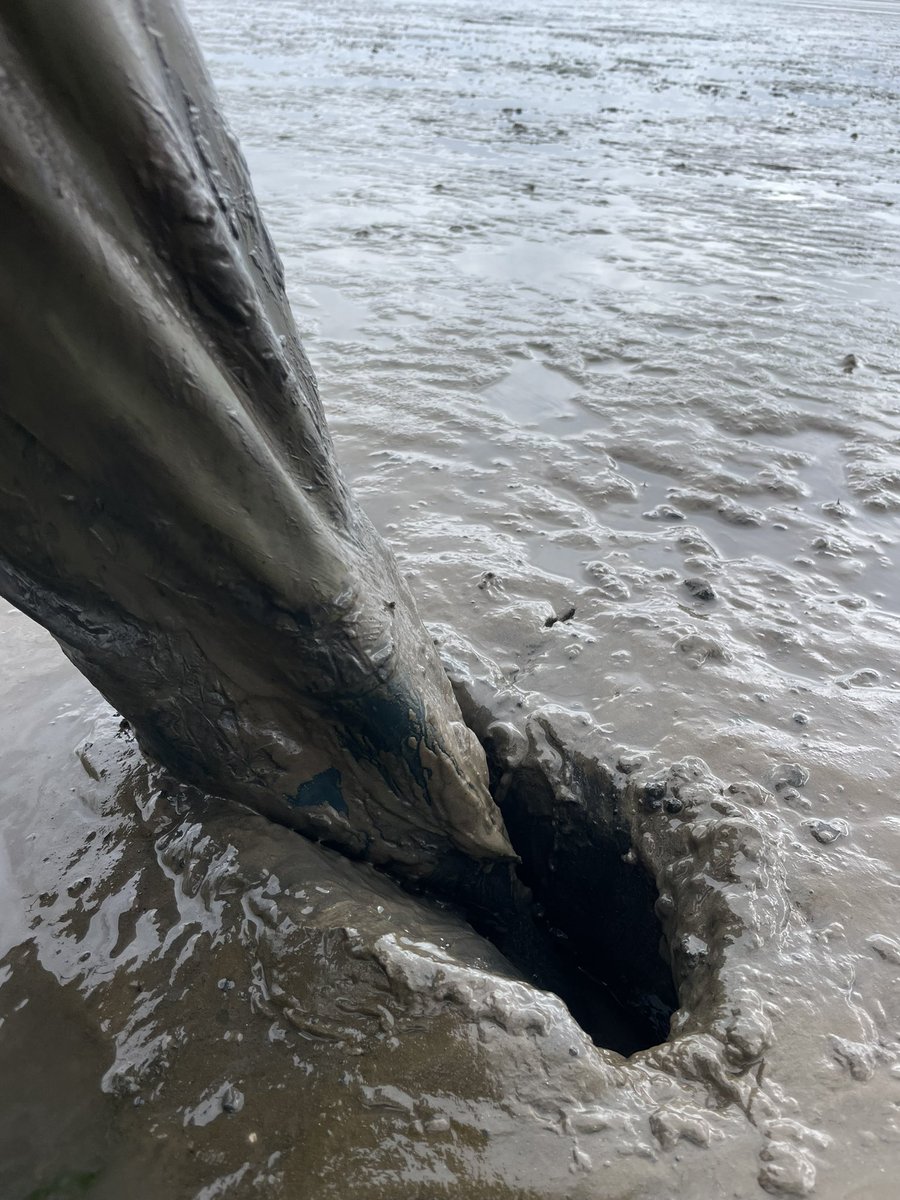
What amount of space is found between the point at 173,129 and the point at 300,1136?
4.99ft

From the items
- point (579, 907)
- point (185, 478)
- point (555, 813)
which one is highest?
point (185, 478)

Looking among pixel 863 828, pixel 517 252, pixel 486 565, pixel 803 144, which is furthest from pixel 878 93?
pixel 863 828

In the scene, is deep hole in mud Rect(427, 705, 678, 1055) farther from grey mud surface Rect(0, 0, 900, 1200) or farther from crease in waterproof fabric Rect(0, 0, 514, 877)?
crease in waterproof fabric Rect(0, 0, 514, 877)

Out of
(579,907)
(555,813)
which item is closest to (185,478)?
(555,813)

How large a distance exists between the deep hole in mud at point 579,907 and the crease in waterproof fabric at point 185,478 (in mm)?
222

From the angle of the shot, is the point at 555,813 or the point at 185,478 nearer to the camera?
the point at 185,478

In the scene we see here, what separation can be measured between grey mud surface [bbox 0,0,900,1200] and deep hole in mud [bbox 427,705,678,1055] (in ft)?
0.08

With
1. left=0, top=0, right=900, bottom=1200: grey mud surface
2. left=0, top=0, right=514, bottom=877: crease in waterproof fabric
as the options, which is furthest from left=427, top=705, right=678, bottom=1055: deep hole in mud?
left=0, top=0, right=514, bottom=877: crease in waterproof fabric

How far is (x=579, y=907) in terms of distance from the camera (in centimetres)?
231

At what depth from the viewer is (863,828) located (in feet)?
6.63

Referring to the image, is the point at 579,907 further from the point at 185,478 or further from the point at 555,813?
the point at 185,478

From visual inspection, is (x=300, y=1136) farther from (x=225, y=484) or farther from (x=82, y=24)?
(x=82, y=24)

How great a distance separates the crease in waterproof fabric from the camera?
1.23 m

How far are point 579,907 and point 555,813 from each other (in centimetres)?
27
